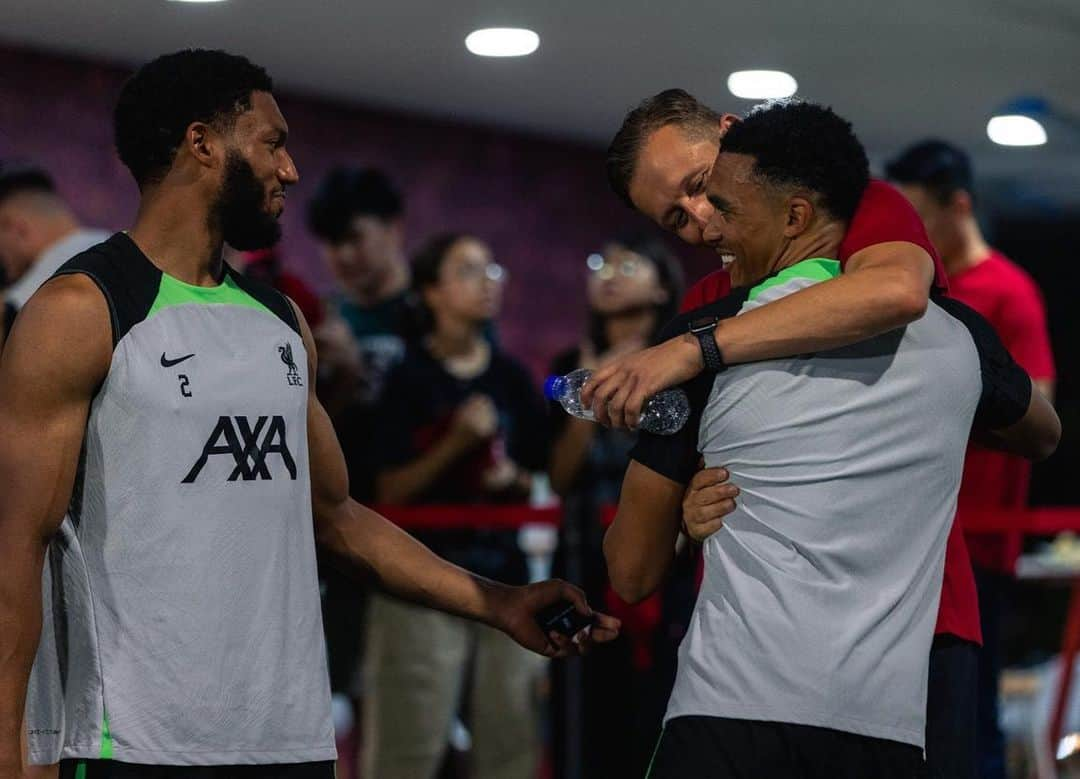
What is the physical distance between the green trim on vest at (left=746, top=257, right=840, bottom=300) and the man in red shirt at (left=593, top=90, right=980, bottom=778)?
0.03 m

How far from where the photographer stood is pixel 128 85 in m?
2.60

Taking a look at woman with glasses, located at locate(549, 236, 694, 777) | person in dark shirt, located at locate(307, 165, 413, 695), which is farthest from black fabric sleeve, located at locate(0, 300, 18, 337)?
woman with glasses, located at locate(549, 236, 694, 777)

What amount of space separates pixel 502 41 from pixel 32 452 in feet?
14.3

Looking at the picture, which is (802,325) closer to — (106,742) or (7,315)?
(106,742)

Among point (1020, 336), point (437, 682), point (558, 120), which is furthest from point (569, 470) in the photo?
point (558, 120)

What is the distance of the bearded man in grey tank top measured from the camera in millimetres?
2311

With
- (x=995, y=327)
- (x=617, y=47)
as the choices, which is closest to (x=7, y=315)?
(x=995, y=327)

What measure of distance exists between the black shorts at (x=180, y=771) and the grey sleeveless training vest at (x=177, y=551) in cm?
2

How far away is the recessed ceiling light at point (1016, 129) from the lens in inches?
301

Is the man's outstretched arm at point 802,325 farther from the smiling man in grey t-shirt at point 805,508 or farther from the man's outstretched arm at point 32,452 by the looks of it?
the man's outstretched arm at point 32,452

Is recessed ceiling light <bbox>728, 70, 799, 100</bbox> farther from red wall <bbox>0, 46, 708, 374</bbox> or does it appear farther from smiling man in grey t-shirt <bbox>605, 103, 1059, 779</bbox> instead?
smiling man in grey t-shirt <bbox>605, 103, 1059, 779</bbox>

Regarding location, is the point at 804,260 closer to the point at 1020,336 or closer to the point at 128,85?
the point at 128,85

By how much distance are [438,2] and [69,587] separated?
377cm

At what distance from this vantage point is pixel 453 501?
16.0 ft
